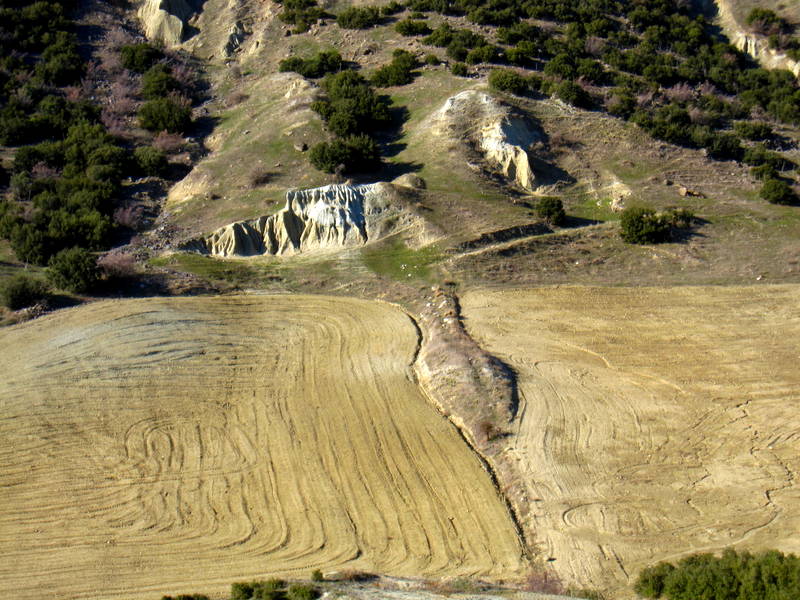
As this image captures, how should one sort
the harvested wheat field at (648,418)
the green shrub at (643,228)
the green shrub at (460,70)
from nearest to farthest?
1. the harvested wheat field at (648,418)
2. the green shrub at (643,228)
3. the green shrub at (460,70)

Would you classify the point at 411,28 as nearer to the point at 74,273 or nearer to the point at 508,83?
the point at 508,83

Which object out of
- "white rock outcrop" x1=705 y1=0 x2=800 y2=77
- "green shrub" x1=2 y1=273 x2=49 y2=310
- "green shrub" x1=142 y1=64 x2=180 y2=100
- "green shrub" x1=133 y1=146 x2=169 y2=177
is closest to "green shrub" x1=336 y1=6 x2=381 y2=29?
"green shrub" x1=142 y1=64 x2=180 y2=100

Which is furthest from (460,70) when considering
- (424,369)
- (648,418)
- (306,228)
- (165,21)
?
(648,418)

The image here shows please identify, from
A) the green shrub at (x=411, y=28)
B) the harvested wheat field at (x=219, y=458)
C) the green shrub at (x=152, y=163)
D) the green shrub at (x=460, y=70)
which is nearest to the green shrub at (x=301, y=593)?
the harvested wheat field at (x=219, y=458)

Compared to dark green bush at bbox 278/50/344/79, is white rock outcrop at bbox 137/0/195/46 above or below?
above

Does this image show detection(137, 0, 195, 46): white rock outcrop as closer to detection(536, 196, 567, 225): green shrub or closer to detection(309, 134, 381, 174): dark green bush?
detection(309, 134, 381, 174): dark green bush

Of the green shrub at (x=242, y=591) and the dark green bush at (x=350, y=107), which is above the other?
the dark green bush at (x=350, y=107)

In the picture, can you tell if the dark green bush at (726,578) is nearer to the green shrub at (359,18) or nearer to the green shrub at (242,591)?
the green shrub at (242,591)
